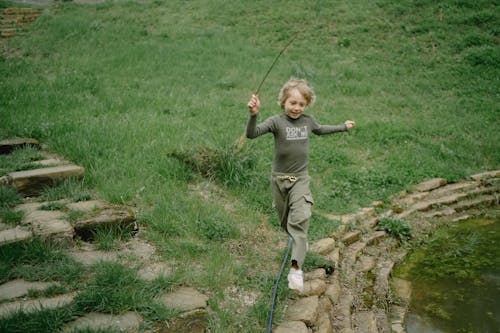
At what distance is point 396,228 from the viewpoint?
5.10 metres

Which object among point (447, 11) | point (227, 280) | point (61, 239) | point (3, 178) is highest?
point (447, 11)

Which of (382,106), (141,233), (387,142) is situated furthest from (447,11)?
(141,233)

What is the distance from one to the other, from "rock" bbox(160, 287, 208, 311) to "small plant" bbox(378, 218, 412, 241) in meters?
2.73

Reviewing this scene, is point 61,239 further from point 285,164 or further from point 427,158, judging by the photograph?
point 427,158

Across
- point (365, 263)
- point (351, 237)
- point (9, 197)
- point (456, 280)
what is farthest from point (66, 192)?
point (456, 280)

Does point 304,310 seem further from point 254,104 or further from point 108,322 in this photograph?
point 254,104

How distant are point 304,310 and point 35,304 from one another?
1937 millimetres

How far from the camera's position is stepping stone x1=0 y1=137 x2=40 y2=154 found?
17.2ft

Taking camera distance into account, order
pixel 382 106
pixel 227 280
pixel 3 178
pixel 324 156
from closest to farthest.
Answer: pixel 227 280 → pixel 3 178 → pixel 324 156 → pixel 382 106

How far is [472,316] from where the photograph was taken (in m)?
3.78

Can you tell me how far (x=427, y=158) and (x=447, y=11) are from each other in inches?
323

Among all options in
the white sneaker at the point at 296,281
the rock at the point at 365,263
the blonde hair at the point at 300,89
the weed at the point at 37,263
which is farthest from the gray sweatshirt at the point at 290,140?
the weed at the point at 37,263

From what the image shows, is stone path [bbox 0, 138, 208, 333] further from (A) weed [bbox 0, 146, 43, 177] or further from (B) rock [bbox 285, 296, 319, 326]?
(B) rock [bbox 285, 296, 319, 326]

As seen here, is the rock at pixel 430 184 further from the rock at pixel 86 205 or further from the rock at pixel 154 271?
the rock at pixel 86 205
